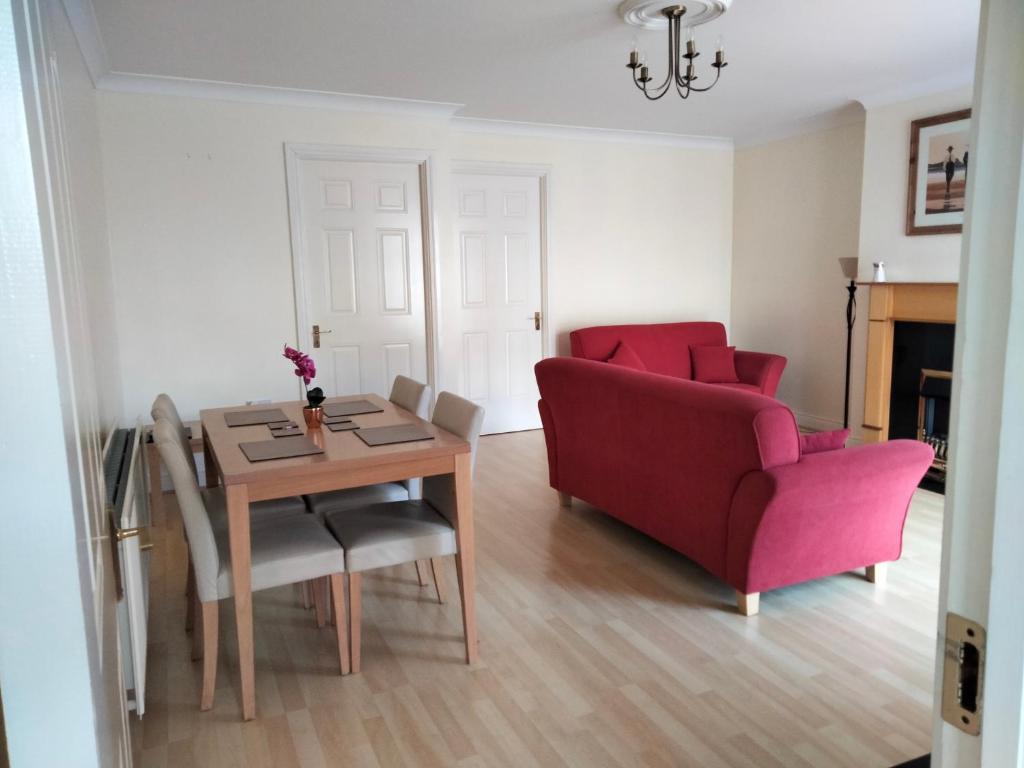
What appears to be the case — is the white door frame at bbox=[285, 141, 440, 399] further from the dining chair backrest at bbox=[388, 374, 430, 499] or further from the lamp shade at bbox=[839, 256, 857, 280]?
the lamp shade at bbox=[839, 256, 857, 280]

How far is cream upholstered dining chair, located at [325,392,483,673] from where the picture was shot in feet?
7.95

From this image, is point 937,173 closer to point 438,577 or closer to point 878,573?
point 878,573

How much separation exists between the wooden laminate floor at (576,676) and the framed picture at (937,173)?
2349 mm

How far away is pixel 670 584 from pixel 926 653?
0.97 m

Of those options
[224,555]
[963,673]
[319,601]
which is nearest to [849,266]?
[319,601]

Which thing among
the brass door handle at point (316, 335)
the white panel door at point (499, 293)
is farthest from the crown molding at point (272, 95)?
the brass door handle at point (316, 335)

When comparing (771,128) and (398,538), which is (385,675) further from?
(771,128)

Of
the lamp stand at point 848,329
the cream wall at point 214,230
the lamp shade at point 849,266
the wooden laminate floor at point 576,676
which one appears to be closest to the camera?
the wooden laminate floor at point 576,676

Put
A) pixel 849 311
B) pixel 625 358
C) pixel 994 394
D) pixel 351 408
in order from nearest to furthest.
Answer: pixel 994 394 → pixel 351 408 → pixel 849 311 → pixel 625 358

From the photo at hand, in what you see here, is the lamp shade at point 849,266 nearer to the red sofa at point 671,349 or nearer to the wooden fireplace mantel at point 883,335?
the wooden fireplace mantel at point 883,335

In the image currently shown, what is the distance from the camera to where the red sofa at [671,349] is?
5.69m

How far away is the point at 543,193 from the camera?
19.5ft

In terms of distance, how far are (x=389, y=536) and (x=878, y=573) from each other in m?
2.12

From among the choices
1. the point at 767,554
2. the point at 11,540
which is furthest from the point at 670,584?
the point at 11,540
